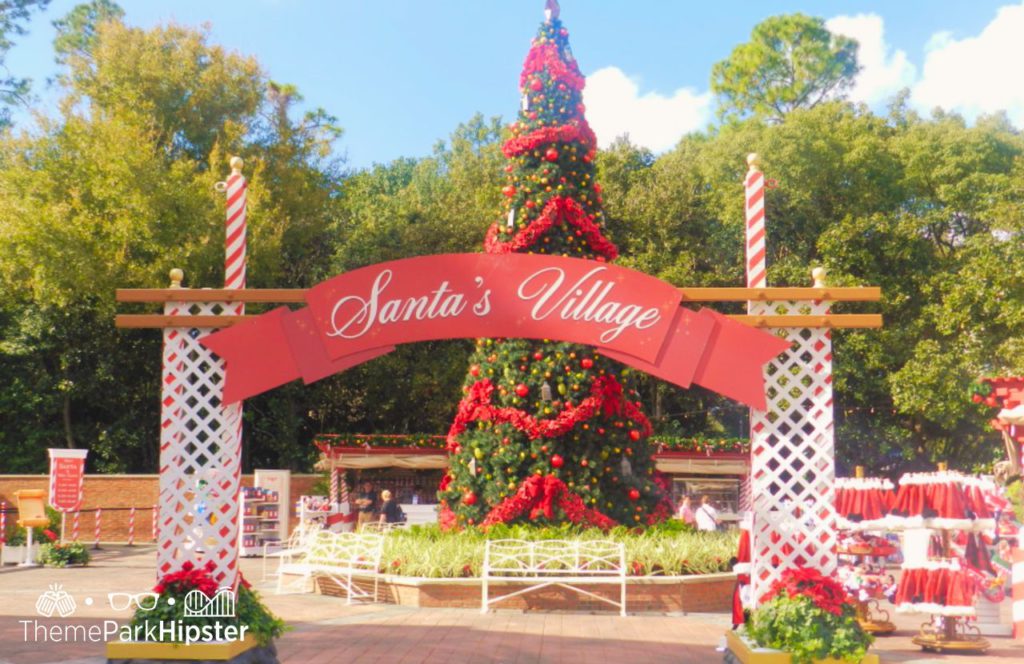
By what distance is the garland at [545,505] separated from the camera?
15.2 metres

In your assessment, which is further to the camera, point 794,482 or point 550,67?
point 550,67

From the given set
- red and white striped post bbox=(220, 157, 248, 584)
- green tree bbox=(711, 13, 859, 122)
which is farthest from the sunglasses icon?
green tree bbox=(711, 13, 859, 122)

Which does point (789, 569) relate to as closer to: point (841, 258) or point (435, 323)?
point (435, 323)

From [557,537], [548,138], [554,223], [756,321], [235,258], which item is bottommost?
[557,537]

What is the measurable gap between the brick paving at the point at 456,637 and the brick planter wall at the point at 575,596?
27cm

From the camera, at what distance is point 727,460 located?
28891 mm

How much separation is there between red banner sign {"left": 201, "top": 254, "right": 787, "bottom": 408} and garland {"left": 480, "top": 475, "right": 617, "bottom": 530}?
24.4 ft

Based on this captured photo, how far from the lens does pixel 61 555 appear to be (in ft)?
64.8

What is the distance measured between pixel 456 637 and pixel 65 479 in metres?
14.8

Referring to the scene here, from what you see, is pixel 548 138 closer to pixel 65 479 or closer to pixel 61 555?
pixel 61 555

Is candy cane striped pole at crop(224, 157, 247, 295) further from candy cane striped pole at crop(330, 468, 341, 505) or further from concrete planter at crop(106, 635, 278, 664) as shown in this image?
candy cane striped pole at crop(330, 468, 341, 505)

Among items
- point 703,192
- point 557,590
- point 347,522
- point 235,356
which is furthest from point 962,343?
point 235,356

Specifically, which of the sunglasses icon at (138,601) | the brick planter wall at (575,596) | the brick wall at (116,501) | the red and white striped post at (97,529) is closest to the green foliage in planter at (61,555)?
the red and white striped post at (97,529)

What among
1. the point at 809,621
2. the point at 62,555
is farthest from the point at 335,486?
the point at 809,621
